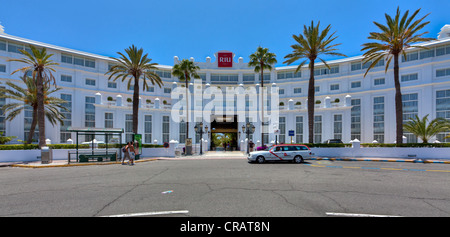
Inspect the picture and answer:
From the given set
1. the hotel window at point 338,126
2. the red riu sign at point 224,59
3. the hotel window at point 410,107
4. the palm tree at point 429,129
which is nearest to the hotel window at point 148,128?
the red riu sign at point 224,59

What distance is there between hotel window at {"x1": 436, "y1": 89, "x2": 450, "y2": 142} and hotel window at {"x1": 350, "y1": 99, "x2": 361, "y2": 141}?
9.06 meters

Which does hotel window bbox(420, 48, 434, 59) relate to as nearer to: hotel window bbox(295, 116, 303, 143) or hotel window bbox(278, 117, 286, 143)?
hotel window bbox(295, 116, 303, 143)

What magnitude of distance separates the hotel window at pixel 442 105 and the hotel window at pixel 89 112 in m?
48.4

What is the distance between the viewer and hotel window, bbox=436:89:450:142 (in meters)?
30.2

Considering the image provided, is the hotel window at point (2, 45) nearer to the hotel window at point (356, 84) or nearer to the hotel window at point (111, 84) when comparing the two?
the hotel window at point (111, 84)

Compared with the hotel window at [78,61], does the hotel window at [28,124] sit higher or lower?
lower

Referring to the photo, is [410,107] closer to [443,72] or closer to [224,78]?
[443,72]

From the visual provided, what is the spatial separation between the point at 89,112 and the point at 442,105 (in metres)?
49.6

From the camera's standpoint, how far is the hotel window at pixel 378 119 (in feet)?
113

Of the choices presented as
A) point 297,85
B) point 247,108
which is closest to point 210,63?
point 247,108

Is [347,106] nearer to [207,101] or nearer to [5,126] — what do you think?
[207,101]

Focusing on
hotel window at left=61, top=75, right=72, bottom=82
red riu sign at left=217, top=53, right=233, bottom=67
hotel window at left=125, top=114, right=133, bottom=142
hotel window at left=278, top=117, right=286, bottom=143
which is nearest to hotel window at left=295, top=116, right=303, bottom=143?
hotel window at left=278, top=117, right=286, bottom=143

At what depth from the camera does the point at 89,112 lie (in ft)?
116

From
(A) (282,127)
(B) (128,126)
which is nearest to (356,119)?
(A) (282,127)
